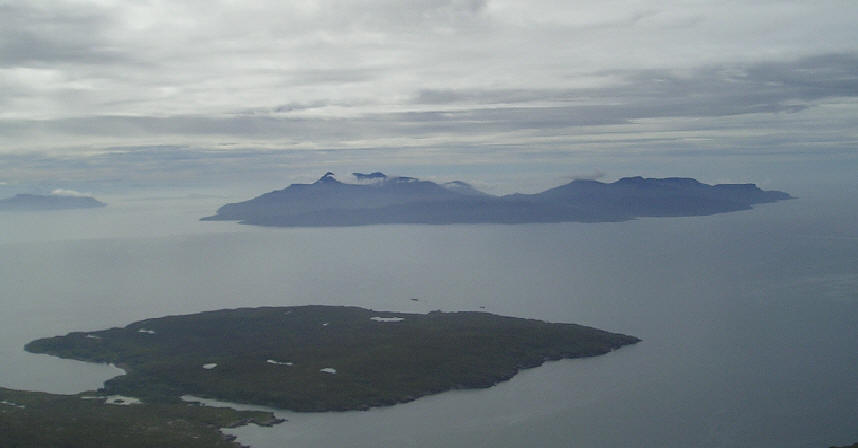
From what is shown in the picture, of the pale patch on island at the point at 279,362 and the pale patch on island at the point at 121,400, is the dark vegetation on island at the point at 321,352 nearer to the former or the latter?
the pale patch on island at the point at 279,362

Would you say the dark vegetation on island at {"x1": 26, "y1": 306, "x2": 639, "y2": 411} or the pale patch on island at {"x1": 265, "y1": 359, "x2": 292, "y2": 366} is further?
the pale patch on island at {"x1": 265, "y1": 359, "x2": 292, "y2": 366}

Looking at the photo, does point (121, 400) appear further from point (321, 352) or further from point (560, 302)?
point (560, 302)

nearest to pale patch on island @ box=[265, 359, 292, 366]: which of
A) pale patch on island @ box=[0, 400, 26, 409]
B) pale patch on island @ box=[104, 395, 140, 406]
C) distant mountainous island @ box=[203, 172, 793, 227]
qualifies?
pale patch on island @ box=[104, 395, 140, 406]

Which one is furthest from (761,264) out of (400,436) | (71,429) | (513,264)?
(71,429)

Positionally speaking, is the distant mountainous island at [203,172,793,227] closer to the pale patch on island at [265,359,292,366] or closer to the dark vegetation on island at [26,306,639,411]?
the dark vegetation on island at [26,306,639,411]

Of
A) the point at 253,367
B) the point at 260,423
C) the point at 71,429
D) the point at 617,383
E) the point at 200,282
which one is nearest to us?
the point at 71,429

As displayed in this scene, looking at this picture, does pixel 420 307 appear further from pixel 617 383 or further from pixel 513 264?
pixel 513 264

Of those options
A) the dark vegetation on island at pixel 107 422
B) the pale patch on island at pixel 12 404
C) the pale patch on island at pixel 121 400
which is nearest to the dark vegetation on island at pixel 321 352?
the pale patch on island at pixel 121 400
